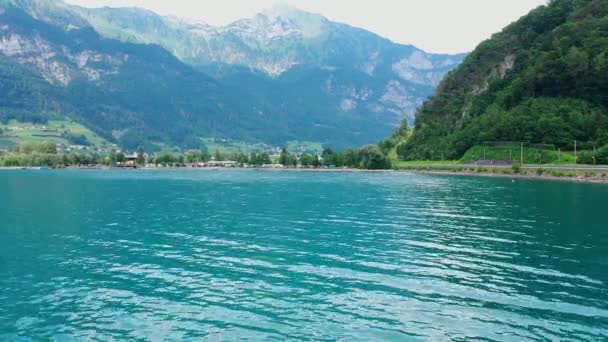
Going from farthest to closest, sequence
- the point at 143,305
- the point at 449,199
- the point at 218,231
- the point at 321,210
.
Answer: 1. the point at 449,199
2. the point at 321,210
3. the point at 218,231
4. the point at 143,305

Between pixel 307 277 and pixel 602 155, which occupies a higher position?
pixel 602 155

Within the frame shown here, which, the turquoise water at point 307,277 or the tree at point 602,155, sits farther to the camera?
the tree at point 602,155

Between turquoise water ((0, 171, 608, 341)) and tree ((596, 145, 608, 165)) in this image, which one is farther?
tree ((596, 145, 608, 165))

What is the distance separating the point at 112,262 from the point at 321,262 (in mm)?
18089

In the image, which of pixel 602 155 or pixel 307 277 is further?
pixel 602 155

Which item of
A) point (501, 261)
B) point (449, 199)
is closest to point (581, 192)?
point (449, 199)

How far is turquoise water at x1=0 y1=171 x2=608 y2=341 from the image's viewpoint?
26312 millimetres

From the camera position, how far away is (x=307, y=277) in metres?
36.6

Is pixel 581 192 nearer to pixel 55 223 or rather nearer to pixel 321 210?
pixel 321 210

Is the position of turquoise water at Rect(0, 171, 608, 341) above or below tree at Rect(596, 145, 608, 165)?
below

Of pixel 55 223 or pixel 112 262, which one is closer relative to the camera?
pixel 112 262

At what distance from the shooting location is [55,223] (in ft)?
221

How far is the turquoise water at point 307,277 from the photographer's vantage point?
26312 mm

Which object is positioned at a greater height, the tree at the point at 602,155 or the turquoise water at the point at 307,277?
the tree at the point at 602,155
